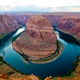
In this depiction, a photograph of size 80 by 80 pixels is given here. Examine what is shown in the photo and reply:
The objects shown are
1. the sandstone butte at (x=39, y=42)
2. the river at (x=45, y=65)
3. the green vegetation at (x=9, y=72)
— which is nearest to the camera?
the green vegetation at (x=9, y=72)

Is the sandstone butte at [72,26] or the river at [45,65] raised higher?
the sandstone butte at [72,26]

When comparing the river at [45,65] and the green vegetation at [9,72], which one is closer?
the green vegetation at [9,72]

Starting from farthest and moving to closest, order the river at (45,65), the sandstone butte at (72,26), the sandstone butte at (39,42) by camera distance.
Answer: the sandstone butte at (72,26)
the sandstone butte at (39,42)
the river at (45,65)

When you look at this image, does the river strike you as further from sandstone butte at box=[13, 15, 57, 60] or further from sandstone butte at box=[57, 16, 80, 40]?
sandstone butte at box=[57, 16, 80, 40]

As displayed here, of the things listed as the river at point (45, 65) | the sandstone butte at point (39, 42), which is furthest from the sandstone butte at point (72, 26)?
the river at point (45, 65)

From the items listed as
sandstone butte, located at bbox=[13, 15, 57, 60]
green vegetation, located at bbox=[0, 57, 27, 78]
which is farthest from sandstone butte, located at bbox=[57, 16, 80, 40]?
green vegetation, located at bbox=[0, 57, 27, 78]

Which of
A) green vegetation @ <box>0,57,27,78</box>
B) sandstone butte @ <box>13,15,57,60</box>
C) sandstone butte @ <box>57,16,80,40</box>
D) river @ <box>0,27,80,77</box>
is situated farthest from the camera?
sandstone butte @ <box>57,16,80,40</box>

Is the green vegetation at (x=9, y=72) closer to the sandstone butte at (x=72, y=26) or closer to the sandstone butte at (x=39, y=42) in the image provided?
the sandstone butte at (x=39, y=42)

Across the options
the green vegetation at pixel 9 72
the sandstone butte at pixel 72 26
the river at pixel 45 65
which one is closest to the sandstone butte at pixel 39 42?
the river at pixel 45 65

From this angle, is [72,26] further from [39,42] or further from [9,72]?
[9,72]
